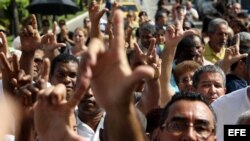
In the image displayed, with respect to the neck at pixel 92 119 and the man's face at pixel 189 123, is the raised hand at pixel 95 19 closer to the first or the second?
the neck at pixel 92 119

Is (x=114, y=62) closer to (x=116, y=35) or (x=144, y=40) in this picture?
(x=116, y=35)

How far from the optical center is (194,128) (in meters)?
3.81

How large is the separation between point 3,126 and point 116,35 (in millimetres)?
992

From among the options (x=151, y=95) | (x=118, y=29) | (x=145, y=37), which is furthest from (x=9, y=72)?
(x=145, y=37)

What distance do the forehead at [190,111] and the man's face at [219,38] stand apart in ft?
16.7

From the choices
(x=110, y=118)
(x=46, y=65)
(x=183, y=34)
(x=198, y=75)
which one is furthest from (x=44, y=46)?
(x=110, y=118)

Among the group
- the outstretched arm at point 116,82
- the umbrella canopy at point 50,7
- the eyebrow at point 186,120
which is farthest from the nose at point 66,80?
the umbrella canopy at point 50,7

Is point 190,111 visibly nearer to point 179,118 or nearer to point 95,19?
point 179,118

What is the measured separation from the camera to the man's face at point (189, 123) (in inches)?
148

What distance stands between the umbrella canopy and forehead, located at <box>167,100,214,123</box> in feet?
43.2

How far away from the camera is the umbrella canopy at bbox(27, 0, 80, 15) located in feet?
55.9

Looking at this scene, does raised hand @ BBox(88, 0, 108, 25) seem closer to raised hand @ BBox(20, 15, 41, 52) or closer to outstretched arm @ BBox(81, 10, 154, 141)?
raised hand @ BBox(20, 15, 41, 52)

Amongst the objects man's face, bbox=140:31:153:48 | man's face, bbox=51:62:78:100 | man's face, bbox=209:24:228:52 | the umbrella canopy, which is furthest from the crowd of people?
the umbrella canopy

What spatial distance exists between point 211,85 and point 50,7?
1159cm
